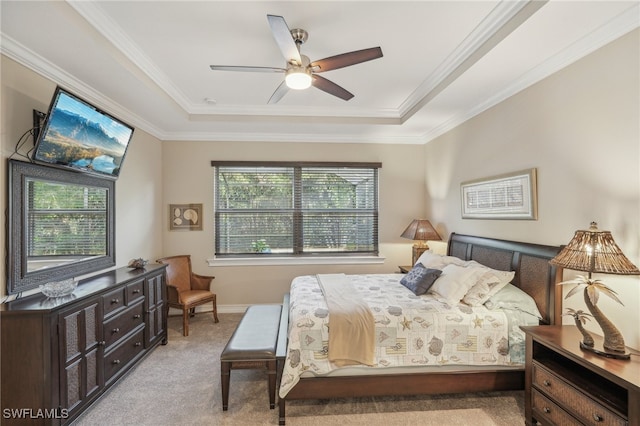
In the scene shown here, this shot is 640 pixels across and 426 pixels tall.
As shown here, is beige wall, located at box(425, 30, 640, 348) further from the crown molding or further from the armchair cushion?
the armchair cushion

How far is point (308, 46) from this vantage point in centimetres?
245

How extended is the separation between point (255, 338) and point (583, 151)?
3.00 m

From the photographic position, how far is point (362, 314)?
234 centimetres

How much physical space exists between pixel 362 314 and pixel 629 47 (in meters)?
2.61

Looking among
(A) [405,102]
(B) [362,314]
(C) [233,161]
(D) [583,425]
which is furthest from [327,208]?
(D) [583,425]

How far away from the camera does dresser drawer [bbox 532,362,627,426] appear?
1520 mm

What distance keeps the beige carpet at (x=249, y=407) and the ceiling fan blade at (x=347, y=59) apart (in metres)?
2.70

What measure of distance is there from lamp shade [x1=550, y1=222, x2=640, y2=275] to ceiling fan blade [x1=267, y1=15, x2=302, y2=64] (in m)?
2.24

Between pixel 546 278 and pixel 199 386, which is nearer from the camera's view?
pixel 546 278

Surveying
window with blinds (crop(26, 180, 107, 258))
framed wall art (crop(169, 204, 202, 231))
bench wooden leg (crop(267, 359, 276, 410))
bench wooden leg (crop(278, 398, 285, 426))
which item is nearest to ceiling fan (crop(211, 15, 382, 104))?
window with blinds (crop(26, 180, 107, 258))

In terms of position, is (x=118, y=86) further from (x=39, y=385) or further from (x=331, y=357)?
(x=331, y=357)

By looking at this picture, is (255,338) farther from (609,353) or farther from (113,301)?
(609,353)

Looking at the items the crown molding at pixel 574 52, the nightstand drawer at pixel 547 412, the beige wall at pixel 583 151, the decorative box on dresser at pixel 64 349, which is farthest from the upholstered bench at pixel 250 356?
the crown molding at pixel 574 52

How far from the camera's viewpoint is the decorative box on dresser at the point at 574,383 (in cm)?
148
